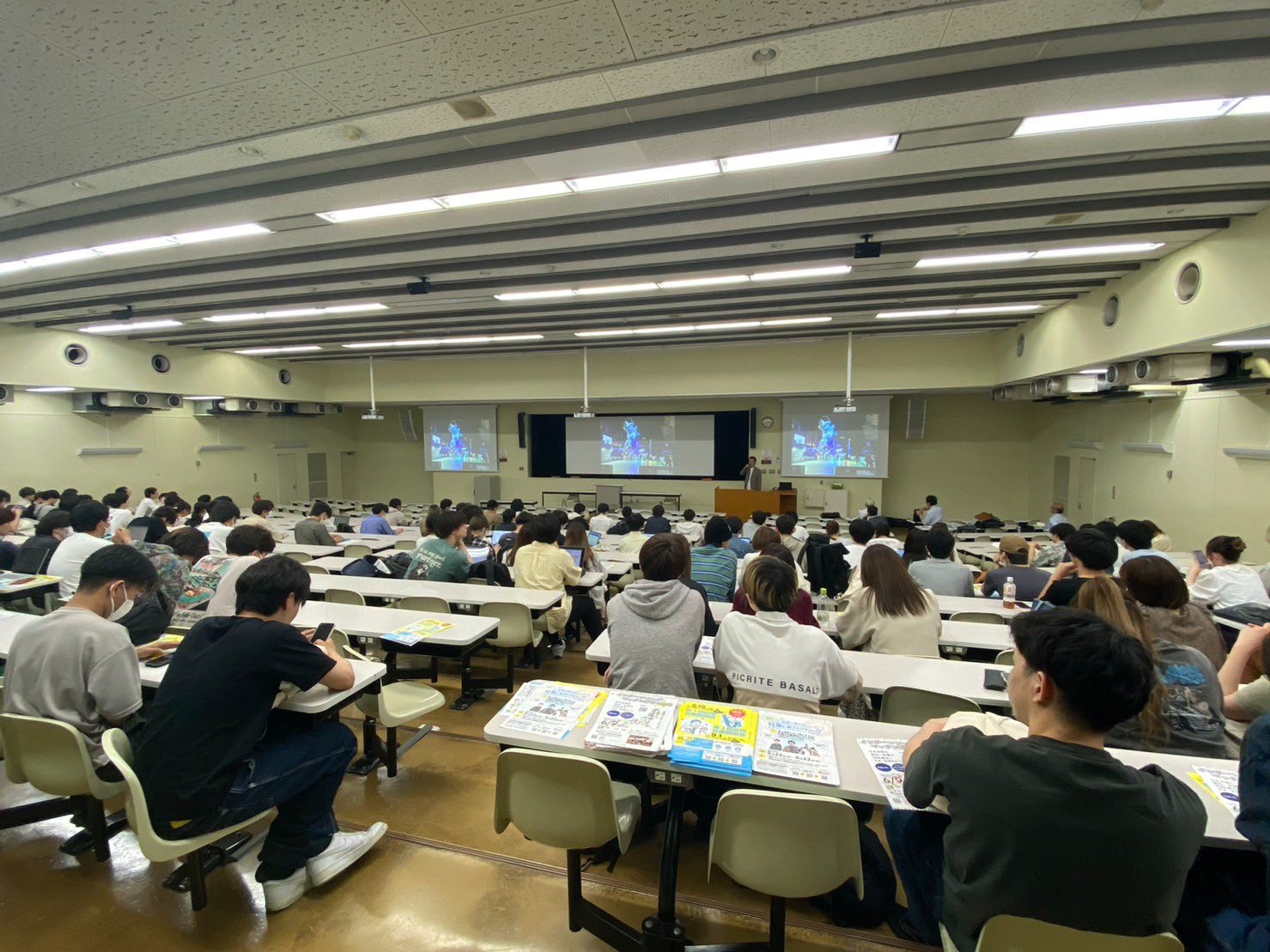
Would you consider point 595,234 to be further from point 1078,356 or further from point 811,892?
point 1078,356

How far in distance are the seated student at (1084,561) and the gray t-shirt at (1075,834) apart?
6.02 ft

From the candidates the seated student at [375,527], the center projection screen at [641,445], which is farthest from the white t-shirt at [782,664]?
the center projection screen at [641,445]

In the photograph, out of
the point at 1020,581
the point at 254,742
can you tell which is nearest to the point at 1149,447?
the point at 1020,581

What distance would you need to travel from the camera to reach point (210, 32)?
1842 mm

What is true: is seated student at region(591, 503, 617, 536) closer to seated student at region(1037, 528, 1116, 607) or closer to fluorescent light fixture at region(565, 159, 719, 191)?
fluorescent light fixture at region(565, 159, 719, 191)

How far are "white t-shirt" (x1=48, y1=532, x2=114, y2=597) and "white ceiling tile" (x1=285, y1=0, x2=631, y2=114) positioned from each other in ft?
12.9

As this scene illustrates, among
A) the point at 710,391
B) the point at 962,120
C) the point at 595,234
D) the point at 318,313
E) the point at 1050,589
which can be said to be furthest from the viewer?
the point at 710,391

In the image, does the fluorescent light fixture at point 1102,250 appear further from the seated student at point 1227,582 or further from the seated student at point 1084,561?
the seated student at point 1084,561

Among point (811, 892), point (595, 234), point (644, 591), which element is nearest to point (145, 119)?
point (595, 234)

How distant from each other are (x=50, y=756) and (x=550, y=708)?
1891 mm

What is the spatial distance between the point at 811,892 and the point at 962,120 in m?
3.21

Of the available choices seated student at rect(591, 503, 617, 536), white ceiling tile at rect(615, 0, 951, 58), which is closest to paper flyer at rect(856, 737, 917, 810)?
white ceiling tile at rect(615, 0, 951, 58)

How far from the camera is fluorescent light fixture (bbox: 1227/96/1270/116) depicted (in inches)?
89.7

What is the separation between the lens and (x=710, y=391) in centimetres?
967
